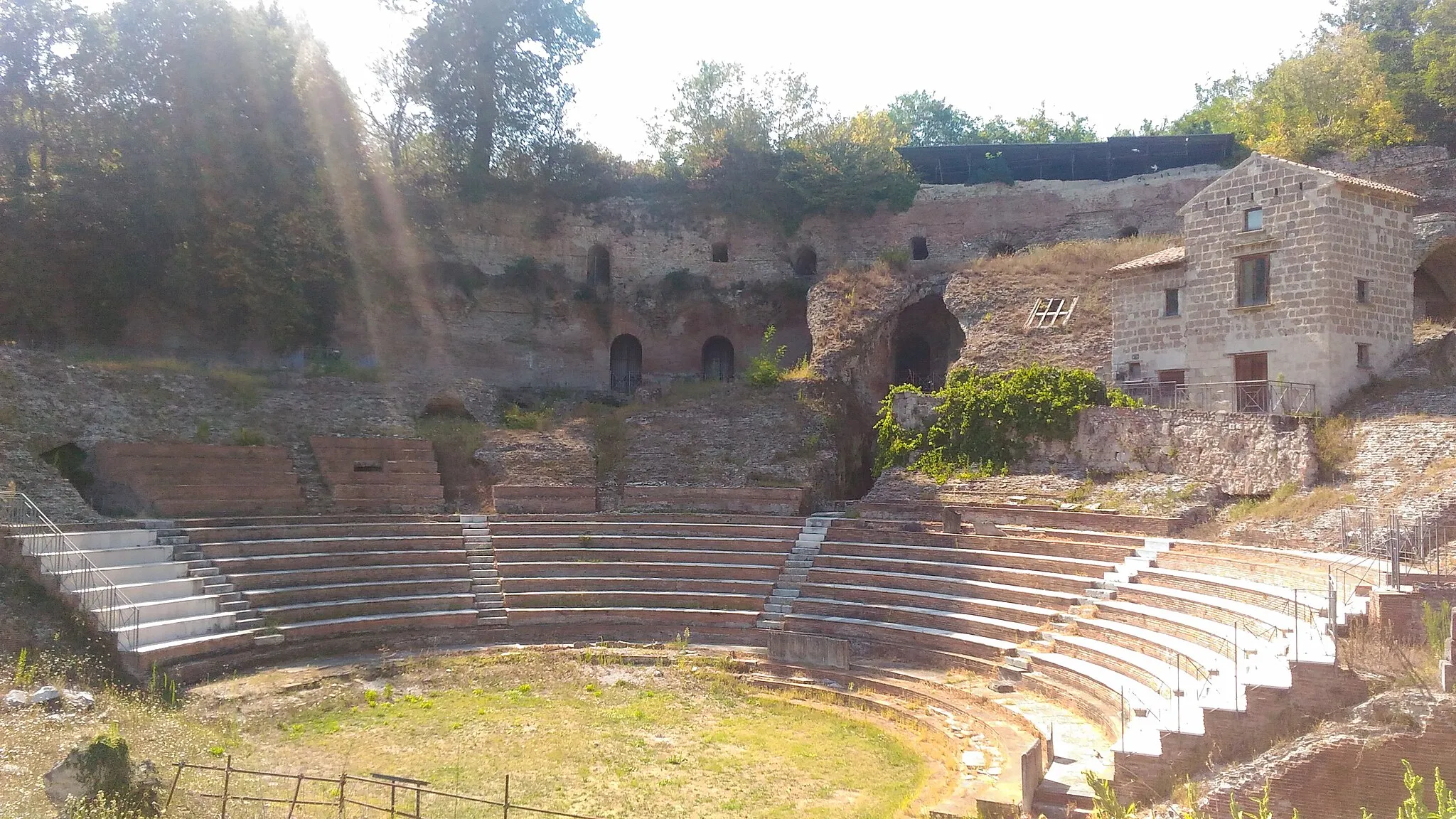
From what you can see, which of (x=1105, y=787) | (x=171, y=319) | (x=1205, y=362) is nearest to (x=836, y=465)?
(x=1205, y=362)

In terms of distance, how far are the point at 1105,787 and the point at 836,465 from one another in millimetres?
16239

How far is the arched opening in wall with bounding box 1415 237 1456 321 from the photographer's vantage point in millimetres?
25984

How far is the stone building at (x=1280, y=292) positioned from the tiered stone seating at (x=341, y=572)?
1605cm

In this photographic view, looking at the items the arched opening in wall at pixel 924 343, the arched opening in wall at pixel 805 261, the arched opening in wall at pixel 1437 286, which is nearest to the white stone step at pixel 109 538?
the arched opening in wall at pixel 924 343

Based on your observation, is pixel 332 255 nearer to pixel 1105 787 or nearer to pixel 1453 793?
pixel 1105 787

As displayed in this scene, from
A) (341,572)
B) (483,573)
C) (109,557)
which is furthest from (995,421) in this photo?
A: (109,557)

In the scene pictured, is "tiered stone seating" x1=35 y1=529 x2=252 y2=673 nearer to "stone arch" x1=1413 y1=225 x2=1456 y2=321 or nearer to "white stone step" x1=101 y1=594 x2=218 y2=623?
"white stone step" x1=101 y1=594 x2=218 y2=623

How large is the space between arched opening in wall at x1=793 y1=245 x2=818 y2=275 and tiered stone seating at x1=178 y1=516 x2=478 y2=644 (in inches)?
696

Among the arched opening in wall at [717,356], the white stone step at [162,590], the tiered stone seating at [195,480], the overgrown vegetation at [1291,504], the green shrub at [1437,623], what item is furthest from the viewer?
the arched opening in wall at [717,356]

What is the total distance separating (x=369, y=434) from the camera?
23.0 m

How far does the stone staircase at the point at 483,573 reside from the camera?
59.8 feet

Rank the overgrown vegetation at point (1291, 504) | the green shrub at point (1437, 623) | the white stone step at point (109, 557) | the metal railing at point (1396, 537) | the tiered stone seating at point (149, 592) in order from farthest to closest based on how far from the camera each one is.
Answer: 1. the overgrown vegetation at point (1291, 504)
2. the white stone step at point (109, 557)
3. the tiered stone seating at point (149, 592)
4. the metal railing at point (1396, 537)
5. the green shrub at point (1437, 623)

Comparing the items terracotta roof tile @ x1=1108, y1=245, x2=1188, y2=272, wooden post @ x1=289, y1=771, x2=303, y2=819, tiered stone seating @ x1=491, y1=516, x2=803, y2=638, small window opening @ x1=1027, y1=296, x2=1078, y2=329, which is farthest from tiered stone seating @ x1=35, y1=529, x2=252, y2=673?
terracotta roof tile @ x1=1108, y1=245, x2=1188, y2=272

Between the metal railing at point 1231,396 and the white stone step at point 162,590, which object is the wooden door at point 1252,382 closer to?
the metal railing at point 1231,396
